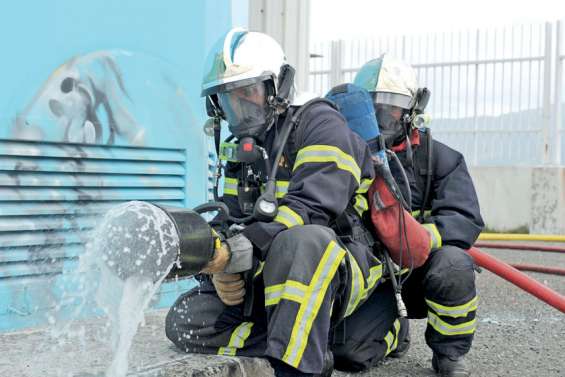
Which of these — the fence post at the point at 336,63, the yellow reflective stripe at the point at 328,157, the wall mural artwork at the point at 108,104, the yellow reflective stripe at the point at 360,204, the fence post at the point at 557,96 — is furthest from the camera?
Result: the fence post at the point at 336,63

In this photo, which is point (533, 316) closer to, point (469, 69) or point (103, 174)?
point (103, 174)

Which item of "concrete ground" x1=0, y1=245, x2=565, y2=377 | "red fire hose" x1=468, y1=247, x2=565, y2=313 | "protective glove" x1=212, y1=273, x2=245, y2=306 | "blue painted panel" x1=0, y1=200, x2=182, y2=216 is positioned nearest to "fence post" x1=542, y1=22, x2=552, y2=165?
"concrete ground" x1=0, y1=245, x2=565, y2=377

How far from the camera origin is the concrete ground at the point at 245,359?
8.53 feet

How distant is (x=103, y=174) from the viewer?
11.5ft

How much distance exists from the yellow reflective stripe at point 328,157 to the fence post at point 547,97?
31.5 ft

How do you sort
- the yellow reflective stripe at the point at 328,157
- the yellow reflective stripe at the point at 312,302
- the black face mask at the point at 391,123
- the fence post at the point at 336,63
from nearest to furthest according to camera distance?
the yellow reflective stripe at the point at 312,302
the yellow reflective stripe at the point at 328,157
the black face mask at the point at 391,123
the fence post at the point at 336,63

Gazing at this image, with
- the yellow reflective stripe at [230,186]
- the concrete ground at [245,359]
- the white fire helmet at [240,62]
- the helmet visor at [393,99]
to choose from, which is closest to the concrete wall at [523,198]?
the concrete ground at [245,359]

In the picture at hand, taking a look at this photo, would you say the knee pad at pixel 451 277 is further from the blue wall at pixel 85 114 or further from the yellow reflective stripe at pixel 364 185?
the blue wall at pixel 85 114

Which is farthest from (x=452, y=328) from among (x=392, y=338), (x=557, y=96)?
(x=557, y=96)

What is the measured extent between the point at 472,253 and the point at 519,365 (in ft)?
2.17

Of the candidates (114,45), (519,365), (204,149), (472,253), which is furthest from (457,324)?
(114,45)

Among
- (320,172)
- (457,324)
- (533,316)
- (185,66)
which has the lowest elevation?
(533,316)

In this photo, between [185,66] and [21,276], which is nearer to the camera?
[21,276]

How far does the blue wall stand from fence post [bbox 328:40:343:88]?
29.1 feet
